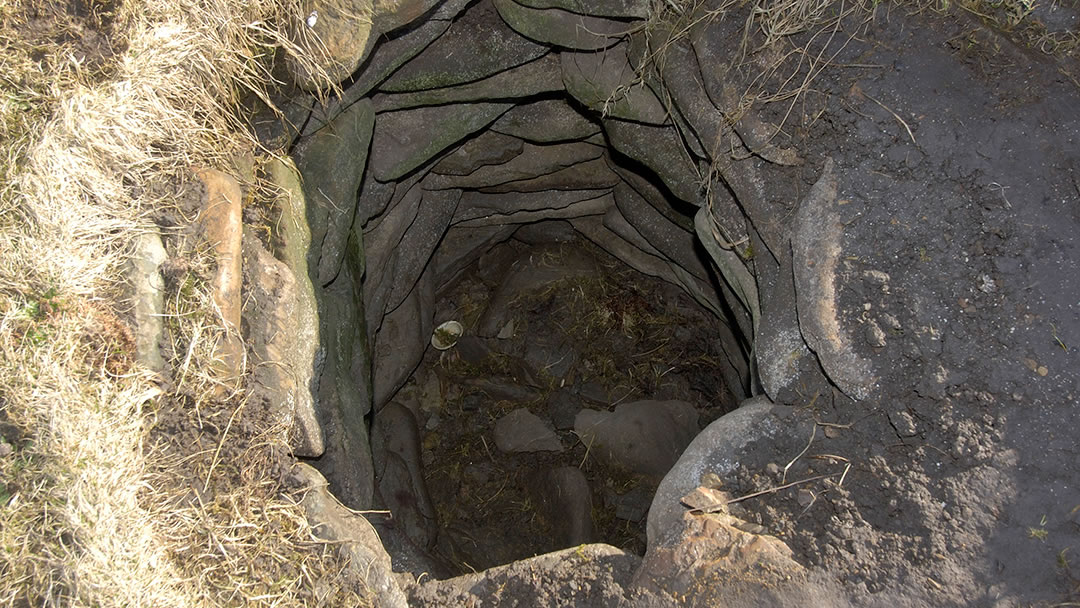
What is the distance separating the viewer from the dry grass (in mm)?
1781

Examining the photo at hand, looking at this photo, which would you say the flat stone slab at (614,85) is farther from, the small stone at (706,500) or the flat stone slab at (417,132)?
the small stone at (706,500)

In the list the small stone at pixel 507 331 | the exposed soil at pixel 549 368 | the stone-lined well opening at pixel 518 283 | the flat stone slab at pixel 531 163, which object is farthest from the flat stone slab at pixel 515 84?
the small stone at pixel 507 331

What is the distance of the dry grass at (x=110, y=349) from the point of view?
5.84 ft

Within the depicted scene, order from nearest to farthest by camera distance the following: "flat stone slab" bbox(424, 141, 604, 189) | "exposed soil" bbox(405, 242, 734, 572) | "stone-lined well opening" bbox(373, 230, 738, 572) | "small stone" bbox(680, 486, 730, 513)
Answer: "small stone" bbox(680, 486, 730, 513) < "flat stone slab" bbox(424, 141, 604, 189) < "stone-lined well opening" bbox(373, 230, 738, 572) < "exposed soil" bbox(405, 242, 734, 572)

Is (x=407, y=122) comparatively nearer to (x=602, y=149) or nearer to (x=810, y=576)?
(x=602, y=149)

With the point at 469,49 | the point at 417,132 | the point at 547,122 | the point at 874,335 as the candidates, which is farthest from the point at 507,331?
the point at 874,335

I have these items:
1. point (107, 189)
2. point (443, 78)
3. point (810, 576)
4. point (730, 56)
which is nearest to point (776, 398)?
point (810, 576)

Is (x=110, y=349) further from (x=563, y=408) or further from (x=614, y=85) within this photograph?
(x=563, y=408)

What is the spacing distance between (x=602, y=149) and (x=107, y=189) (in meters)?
2.31

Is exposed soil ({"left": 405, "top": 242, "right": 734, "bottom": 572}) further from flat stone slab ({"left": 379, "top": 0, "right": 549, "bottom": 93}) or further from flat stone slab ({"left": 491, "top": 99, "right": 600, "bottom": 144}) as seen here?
flat stone slab ({"left": 379, "top": 0, "right": 549, "bottom": 93})

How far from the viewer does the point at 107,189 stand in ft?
6.27

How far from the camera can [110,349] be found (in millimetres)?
1871

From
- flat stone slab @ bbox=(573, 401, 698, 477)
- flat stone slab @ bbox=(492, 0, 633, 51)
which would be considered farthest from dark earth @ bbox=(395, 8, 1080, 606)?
flat stone slab @ bbox=(573, 401, 698, 477)

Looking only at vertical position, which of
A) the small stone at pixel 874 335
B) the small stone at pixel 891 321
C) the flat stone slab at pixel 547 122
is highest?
the flat stone slab at pixel 547 122
